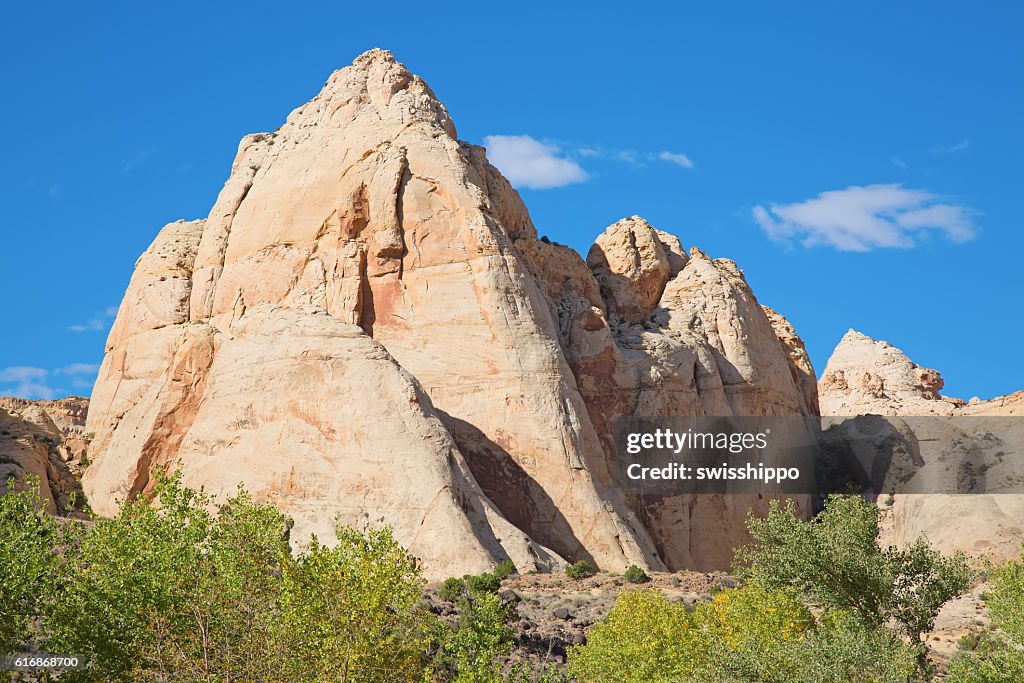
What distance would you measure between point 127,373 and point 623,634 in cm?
3370

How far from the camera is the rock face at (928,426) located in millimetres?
52688

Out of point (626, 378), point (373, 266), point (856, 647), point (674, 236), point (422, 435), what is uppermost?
point (674, 236)

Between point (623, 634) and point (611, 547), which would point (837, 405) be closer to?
point (611, 547)

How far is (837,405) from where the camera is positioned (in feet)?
327

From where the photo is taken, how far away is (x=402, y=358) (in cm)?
5669

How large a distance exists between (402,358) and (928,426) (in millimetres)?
37444

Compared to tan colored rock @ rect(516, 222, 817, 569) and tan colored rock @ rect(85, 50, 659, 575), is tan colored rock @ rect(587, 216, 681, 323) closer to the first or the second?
tan colored rock @ rect(516, 222, 817, 569)

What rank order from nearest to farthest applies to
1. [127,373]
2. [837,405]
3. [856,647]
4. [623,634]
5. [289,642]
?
[289,642], [856,647], [623,634], [127,373], [837,405]

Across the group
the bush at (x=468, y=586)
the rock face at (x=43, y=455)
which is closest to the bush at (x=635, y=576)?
the bush at (x=468, y=586)

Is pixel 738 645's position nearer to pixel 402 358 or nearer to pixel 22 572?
pixel 22 572

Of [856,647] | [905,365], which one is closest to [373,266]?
[856,647]

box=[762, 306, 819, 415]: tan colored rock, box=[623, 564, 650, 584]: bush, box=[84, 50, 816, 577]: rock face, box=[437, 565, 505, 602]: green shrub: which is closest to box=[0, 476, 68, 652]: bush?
box=[437, 565, 505, 602]: green shrub

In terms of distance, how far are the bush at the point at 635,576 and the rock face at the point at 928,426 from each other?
31.8 feet

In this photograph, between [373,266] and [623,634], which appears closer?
[623,634]
